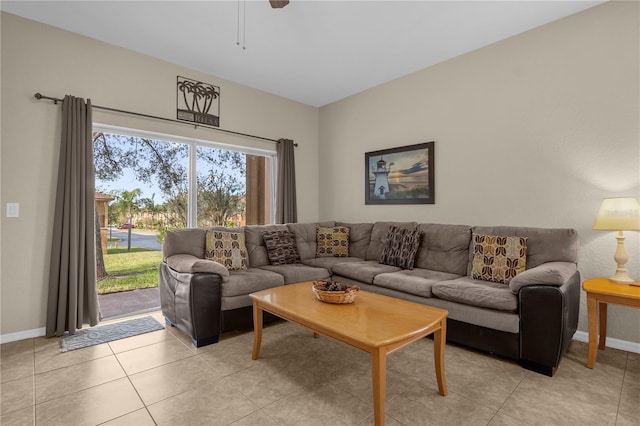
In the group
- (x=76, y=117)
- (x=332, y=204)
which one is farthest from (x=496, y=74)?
(x=76, y=117)

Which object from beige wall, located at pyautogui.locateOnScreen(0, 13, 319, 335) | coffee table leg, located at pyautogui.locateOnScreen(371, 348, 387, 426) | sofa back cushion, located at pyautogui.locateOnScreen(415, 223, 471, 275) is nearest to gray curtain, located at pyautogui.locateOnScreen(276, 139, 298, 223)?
beige wall, located at pyautogui.locateOnScreen(0, 13, 319, 335)

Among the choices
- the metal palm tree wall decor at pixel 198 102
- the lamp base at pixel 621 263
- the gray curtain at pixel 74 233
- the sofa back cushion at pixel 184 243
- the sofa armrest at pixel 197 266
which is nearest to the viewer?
the lamp base at pixel 621 263

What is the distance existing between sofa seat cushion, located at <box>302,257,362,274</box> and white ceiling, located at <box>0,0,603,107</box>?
7.48ft

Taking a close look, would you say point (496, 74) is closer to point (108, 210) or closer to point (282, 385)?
point (282, 385)

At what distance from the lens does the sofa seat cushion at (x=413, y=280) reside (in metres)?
2.79

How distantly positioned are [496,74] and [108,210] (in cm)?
423

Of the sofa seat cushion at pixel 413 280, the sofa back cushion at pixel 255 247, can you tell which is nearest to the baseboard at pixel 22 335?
the sofa back cushion at pixel 255 247

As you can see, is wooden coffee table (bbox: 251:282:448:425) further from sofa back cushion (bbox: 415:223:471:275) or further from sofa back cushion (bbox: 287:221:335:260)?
sofa back cushion (bbox: 287:221:335:260)

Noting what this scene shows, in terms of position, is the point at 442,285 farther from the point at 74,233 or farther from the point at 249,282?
the point at 74,233

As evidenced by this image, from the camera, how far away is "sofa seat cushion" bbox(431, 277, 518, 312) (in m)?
2.32

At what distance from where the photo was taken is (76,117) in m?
2.99

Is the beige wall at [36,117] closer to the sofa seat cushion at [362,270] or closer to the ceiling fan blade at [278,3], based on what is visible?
the ceiling fan blade at [278,3]

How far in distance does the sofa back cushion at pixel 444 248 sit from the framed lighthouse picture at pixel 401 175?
0.50m

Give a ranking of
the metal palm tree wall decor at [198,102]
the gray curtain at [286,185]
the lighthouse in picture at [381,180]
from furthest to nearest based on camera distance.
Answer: the gray curtain at [286,185] < the lighthouse in picture at [381,180] < the metal palm tree wall decor at [198,102]
